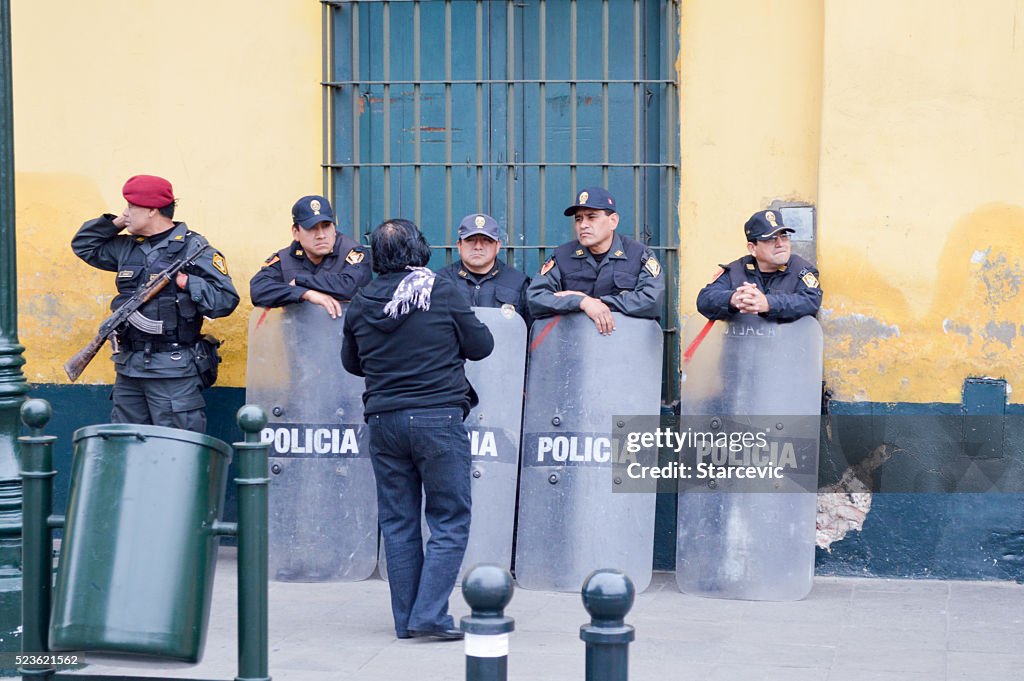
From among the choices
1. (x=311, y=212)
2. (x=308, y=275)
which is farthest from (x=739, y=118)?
(x=308, y=275)

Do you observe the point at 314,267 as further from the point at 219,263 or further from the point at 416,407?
the point at 416,407

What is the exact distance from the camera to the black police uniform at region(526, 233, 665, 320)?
20.8 ft

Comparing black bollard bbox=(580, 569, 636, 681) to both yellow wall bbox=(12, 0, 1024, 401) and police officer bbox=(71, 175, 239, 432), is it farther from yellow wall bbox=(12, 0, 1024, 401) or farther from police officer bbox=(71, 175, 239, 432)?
police officer bbox=(71, 175, 239, 432)

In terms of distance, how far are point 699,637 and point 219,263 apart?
2.93 meters

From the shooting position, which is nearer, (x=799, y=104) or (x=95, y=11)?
(x=799, y=104)

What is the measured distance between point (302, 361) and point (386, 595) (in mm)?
1204

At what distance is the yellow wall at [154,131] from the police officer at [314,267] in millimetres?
543

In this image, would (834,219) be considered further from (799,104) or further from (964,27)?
(964,27)

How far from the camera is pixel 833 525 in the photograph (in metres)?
6.62

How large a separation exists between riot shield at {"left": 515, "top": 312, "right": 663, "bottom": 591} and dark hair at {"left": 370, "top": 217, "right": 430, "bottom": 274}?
1276 mm

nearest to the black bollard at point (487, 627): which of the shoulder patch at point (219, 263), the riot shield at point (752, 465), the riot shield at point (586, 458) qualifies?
Answer: the riot shield at point (586, 458)

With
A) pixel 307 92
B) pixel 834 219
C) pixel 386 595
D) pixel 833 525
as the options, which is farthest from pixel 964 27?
pixel 386 595

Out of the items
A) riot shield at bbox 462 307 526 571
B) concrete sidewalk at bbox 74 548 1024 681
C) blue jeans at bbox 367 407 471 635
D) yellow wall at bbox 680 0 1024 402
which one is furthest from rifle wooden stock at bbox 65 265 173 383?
yellow wall at bbox 680 0 1024 402

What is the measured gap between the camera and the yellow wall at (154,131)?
716 cm
